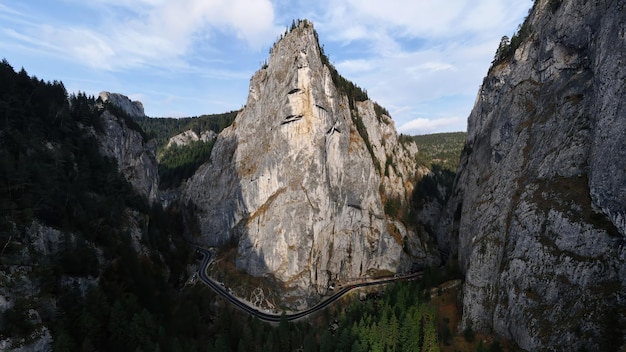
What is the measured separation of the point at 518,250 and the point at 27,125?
82957 mm

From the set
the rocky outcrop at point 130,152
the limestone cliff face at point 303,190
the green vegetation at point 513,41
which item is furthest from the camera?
the limestone cliff face at point 303,190

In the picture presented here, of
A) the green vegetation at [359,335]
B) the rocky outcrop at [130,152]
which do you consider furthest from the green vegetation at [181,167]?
the green vegetation at [359,335]

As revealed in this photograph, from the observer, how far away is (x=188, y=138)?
189 meters

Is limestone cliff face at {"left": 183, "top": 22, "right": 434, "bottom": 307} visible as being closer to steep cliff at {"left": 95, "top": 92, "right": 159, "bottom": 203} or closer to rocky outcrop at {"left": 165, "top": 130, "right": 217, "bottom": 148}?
steep cliff at {"left": 95, "top": 92, "right": 159, "bottom": 203}

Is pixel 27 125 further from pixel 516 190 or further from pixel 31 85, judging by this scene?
pixel 516 190

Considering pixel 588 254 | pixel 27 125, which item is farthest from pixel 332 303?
pixel 27 125

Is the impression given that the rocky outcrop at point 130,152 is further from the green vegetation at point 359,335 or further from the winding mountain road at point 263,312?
the green vegetation at point 359,335

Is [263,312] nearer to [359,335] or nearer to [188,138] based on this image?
[359,335]

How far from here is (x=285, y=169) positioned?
8725cm

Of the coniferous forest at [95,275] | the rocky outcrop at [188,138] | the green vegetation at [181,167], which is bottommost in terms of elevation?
the coniferous forest at [95,275]

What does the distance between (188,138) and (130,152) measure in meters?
107

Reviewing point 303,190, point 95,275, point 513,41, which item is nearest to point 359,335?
point 95,275

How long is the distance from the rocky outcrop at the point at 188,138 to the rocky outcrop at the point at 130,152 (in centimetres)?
9255

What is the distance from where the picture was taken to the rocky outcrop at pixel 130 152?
78.7m
